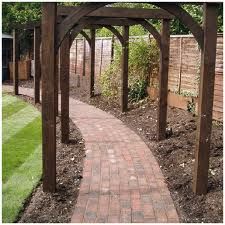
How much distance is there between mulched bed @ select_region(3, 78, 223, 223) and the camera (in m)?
5.28

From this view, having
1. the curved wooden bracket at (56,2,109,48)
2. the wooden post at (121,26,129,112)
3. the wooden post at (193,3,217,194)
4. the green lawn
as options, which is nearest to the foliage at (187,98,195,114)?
the wooden post at (121,26,129,112)

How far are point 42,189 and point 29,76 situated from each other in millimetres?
17984

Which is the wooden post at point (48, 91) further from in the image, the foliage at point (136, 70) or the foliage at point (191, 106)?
the foliage at point (136, 70)

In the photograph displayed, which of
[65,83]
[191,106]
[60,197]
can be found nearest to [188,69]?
[191,106]

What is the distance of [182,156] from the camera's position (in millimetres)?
7391

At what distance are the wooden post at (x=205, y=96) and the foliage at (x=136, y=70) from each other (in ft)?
23.0

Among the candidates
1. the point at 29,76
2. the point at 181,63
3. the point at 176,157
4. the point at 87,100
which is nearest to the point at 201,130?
the point at 176,157

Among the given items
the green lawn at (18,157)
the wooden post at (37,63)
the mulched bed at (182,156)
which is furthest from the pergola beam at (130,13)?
the wooden post at (37,63)

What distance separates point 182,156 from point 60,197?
2.52 meters

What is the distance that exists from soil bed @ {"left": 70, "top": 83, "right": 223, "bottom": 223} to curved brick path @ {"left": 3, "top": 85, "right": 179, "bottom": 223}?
0.16 m

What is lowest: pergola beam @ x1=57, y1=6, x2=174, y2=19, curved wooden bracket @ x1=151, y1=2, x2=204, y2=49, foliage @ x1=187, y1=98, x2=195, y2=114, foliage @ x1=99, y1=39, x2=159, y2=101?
foliage @ x1=187, y1=98, x2=195, y2=114

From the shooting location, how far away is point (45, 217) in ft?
16.5

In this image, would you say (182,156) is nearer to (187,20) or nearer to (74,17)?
(187,20)

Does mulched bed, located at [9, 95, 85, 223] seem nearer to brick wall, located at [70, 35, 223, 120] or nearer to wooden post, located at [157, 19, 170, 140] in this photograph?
wooden post, located at [157, 19, 170, 140]
